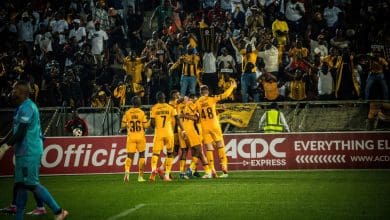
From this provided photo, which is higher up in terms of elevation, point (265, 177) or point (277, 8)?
point (277, 8)

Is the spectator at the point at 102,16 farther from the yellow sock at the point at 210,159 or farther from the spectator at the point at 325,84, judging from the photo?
the yellow sock at the point at 210,159

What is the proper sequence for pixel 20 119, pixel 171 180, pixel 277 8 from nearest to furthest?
1. pixel 20 119
2. pixel 171 180
3. pixel 277 8

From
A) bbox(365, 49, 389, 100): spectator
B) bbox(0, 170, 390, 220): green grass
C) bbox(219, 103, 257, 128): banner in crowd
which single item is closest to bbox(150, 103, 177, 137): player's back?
bbox(0, 170, 390, 220): green grass

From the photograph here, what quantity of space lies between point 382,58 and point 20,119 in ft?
55.8

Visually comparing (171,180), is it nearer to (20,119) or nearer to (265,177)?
(265,177)

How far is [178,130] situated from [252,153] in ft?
10.3

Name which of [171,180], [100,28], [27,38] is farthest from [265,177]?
[27,38]

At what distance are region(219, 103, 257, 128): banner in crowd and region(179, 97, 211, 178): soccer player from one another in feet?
13.3

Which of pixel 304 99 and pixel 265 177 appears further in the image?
pixel 304 99

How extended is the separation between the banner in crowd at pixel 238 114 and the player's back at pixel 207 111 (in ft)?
13.1

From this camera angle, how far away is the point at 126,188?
1892 centimetres

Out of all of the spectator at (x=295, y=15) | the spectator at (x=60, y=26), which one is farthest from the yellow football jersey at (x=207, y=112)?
the spectator at (x=60, y=26)

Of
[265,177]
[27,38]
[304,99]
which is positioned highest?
[27,38]

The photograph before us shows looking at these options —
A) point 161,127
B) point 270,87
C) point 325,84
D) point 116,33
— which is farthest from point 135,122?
point 116,33
